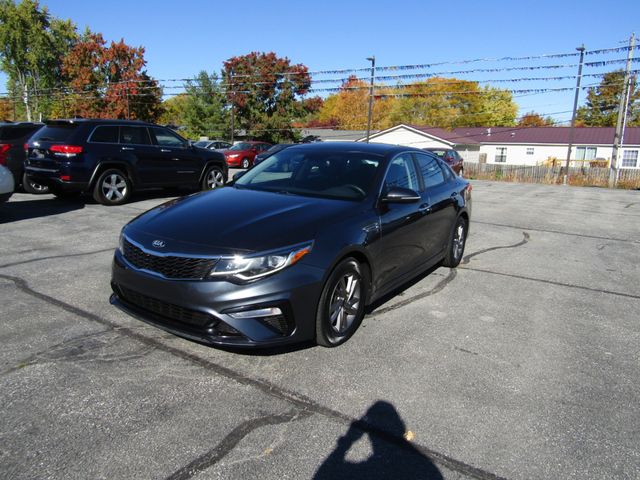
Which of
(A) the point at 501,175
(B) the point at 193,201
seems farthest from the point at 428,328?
(A) the point at 501,175

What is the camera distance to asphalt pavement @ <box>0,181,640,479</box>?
244 centimetres

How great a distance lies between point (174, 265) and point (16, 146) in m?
9.60

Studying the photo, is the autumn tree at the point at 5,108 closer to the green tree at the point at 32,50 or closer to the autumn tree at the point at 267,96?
the green tree at the point at 32,50

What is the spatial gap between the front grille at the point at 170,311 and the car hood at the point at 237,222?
1.21 ft

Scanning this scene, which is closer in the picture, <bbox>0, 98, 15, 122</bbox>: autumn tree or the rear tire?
the rear tire

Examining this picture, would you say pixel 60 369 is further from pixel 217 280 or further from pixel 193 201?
pixel 193 201

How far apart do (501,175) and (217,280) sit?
34726 mm

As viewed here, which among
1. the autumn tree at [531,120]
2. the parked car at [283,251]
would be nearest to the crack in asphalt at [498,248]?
the parked car at [283,251]

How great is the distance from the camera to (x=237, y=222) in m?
3.56

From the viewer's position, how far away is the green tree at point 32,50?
6531 cm

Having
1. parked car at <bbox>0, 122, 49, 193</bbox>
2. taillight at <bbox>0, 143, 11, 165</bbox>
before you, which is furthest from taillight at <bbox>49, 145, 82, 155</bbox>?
taillight at <bbox>0, 143, 11, 165</bbox>

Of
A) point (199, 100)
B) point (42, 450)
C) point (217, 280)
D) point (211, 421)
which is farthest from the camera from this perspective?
point (199, 100)

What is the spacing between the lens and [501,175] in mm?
34594

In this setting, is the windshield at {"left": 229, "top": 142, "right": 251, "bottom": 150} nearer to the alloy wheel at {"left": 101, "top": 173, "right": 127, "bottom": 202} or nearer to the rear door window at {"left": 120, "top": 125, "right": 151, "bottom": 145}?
the rear door window at {"left": 120, "top": 125, "right": 151, "bottom": 145}
